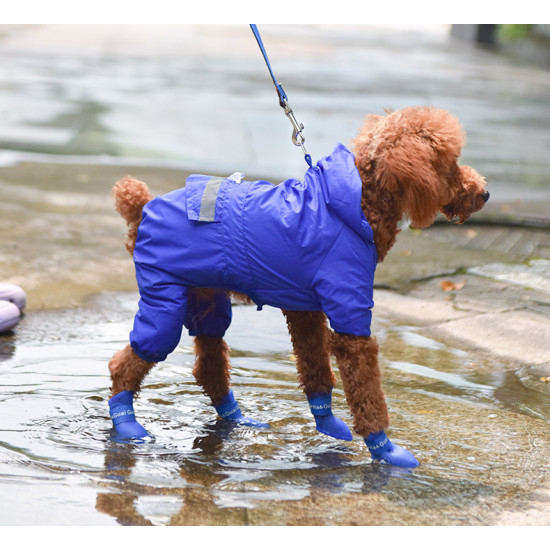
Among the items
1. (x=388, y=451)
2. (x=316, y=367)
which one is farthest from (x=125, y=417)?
(x=388, y=451)

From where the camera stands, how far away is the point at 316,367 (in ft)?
12.8

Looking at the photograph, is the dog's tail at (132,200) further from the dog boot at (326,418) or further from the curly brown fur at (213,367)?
the dog boot at (326,418)

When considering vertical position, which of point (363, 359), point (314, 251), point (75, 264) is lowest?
point (75, 264)

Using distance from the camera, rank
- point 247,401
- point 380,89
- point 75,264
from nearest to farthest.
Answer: point 247,401
point 75,264
point 380,89

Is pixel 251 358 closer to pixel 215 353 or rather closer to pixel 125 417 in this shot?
pixel 215 353

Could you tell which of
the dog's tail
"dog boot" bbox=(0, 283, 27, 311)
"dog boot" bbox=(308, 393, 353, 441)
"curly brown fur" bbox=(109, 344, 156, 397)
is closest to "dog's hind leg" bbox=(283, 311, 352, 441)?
"dog boot" bbox=(308, 393, 353, 441)

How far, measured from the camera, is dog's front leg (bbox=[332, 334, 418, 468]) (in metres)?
3.51

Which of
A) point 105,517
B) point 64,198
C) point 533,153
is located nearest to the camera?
point 105,517

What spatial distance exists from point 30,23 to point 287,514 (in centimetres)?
2263

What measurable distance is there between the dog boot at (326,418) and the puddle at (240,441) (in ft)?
0.15

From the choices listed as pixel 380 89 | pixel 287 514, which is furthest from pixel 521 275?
pixel 380 89

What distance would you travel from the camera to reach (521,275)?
20.5 ft

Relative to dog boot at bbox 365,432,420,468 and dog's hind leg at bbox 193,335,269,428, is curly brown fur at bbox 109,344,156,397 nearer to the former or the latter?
dog's hind leg at bbox 193,335,269,428

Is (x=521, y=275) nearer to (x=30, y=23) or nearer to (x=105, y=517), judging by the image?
(x=105, y=517)
